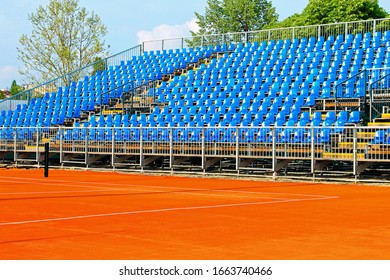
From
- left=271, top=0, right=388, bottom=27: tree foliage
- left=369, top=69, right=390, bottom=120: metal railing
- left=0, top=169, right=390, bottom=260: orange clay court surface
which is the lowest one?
left=0, top=169, right=390, bottom=260: orange clay court surface

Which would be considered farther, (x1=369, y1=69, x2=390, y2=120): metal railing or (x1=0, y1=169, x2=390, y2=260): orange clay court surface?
(x1=369, y1=69, x2=390, y2=120): metal railing

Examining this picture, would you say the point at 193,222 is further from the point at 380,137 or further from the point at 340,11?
the point at 340,11

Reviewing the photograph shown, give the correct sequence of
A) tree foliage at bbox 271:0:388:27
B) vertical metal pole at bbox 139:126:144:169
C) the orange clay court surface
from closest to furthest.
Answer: the orange clay court surface
vertical metal pole at bbox 139:126:144:169
tree foliage at bbox 271:0:388:27

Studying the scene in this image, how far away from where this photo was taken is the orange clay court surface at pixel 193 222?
10688 mm

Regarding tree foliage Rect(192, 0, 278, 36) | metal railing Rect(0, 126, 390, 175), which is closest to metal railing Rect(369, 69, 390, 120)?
metal railing Rect(0, 126, 390, 175)

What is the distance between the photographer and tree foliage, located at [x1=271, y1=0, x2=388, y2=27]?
2571 inches

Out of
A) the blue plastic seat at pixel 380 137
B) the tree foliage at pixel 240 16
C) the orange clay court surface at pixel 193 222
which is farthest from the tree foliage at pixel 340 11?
the orange clay court surface at pixel 193 222

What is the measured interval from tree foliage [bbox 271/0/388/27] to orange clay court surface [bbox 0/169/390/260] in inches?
1683

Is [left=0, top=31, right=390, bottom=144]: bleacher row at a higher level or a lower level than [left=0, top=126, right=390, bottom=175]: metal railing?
higher

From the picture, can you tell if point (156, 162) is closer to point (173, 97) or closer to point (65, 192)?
point (173, 97)

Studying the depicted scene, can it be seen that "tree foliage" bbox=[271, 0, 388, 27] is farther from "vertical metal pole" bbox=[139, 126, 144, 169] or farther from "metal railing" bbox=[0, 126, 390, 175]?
"vertical metal pole" bbox=[139, 126, 144, 169]

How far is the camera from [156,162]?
34.1 meters

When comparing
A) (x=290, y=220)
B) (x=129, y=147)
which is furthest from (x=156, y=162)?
(x=290, y=220)
